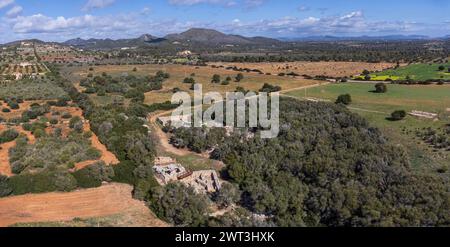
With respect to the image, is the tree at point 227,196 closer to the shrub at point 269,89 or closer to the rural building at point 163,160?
the rural building at point 163,160

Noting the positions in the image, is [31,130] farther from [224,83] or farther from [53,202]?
[224,83]

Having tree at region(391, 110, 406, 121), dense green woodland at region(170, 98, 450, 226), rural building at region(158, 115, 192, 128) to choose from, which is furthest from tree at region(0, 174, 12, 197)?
tree at region(391, 110, 406, 121)

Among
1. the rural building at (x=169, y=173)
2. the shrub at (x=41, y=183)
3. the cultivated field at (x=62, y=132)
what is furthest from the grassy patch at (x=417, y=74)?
the shrub at (x=41, y=183)
